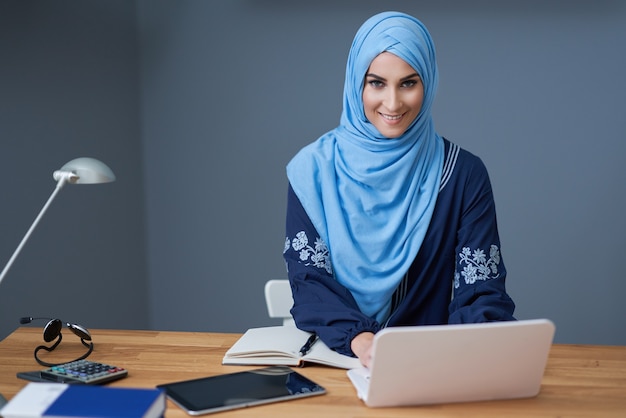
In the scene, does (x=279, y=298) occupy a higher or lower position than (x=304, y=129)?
lower

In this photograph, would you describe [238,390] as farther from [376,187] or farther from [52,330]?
[376,187]

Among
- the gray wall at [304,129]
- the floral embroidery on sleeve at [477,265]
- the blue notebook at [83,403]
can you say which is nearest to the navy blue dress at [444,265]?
the floral embroidery on sleeve at [477,265]

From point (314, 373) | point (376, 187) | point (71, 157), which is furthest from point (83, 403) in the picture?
point (71, 157)

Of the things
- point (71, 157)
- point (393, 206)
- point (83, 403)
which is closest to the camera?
point (83, 403)

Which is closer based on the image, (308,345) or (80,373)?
(80,373)

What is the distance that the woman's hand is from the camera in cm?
151

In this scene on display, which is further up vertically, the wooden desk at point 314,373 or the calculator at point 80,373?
the calculator at point 80,373

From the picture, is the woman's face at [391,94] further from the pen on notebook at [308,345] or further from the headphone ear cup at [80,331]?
the headphone ear cup at [80,331]

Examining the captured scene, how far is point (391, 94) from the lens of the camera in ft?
6.04

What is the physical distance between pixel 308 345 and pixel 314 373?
11 centimetres

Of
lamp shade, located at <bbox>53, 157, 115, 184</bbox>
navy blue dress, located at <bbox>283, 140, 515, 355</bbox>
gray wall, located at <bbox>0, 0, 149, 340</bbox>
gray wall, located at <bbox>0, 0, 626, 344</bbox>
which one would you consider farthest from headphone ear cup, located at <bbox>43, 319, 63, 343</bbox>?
gray wall, located at <bbox>0, 0, 626, 344</bbox>

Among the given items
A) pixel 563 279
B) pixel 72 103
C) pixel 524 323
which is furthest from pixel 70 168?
pixel 563 279

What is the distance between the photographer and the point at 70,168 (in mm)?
1584

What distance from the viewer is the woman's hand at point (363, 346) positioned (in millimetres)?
1515
